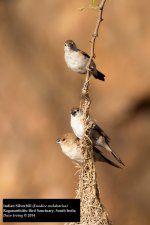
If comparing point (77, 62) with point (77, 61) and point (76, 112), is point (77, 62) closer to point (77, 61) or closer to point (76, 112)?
point (77, 61)

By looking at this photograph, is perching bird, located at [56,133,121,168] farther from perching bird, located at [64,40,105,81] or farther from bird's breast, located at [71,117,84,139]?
perching bird, located at [64,40,105,81]

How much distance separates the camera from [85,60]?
343cm

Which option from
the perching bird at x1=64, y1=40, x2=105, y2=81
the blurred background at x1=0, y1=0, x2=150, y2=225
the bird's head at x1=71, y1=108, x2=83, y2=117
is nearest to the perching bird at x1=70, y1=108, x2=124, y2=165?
the bird's head at x1=71, y1=108, x2=83, y2=117

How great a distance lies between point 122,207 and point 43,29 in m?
1.19

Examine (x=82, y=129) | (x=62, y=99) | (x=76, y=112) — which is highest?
(x=62, y=99)

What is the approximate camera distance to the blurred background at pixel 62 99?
5.18 m

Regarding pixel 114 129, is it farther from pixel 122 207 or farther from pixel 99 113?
pixel 122 207

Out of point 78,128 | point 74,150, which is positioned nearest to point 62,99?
point 74,150

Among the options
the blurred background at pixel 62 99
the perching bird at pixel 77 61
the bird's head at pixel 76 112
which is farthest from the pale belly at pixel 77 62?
the blurred background at pixel 62 99

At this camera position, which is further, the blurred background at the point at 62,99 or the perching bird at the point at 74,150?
the blurred background at the point at 62,99

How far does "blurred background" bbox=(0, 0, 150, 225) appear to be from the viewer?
5.18 meters

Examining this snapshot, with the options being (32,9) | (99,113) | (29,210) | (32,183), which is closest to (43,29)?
(32,9)

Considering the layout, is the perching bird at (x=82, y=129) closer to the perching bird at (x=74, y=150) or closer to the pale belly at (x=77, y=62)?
the perching bird at (x=74, y=150)

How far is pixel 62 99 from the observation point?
5312 mm
